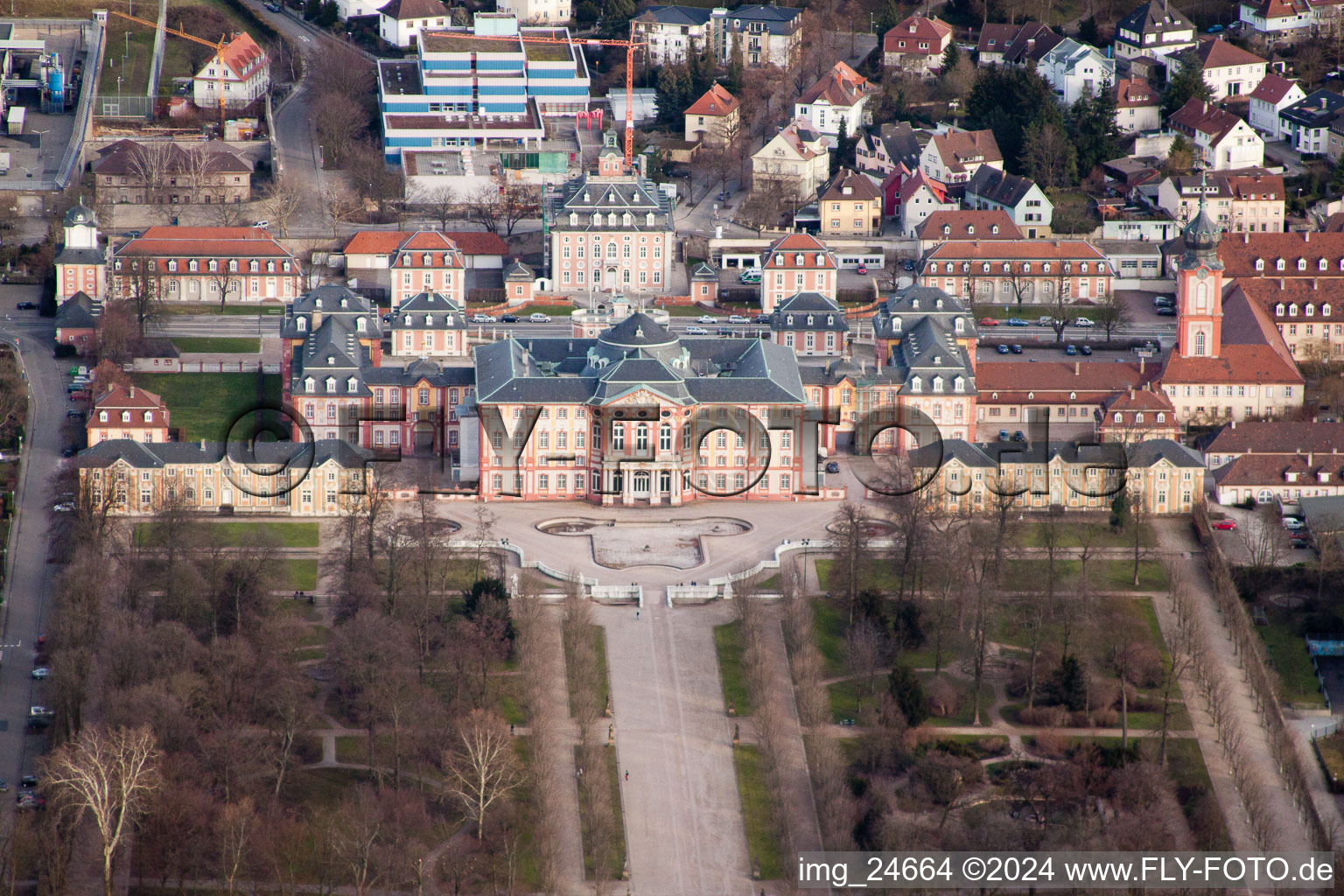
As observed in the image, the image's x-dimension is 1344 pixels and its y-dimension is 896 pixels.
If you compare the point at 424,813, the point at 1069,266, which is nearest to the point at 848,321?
the point at 1069,266

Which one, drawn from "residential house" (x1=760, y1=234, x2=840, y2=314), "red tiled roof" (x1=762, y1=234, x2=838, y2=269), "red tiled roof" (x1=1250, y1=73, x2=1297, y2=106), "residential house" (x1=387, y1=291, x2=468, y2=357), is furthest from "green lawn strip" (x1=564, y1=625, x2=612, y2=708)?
"red tiled roof" (x1=1250, y1=73, x2=1297, y2=106)

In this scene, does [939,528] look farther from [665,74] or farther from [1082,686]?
[665,74]

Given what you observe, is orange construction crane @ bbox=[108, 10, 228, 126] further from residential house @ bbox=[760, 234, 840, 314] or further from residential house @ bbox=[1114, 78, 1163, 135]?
residential house @ bbox=[1114, 78, 1163, 135]

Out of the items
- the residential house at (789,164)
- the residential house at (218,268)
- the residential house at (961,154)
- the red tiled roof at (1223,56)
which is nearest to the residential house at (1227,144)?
the red tiled roof at (1223,56)

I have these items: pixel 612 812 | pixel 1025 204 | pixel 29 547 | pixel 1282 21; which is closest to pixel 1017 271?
pixel 1025 204

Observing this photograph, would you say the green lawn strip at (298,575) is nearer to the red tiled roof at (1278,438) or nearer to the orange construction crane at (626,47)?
the red tiled roof at (1278,438)
